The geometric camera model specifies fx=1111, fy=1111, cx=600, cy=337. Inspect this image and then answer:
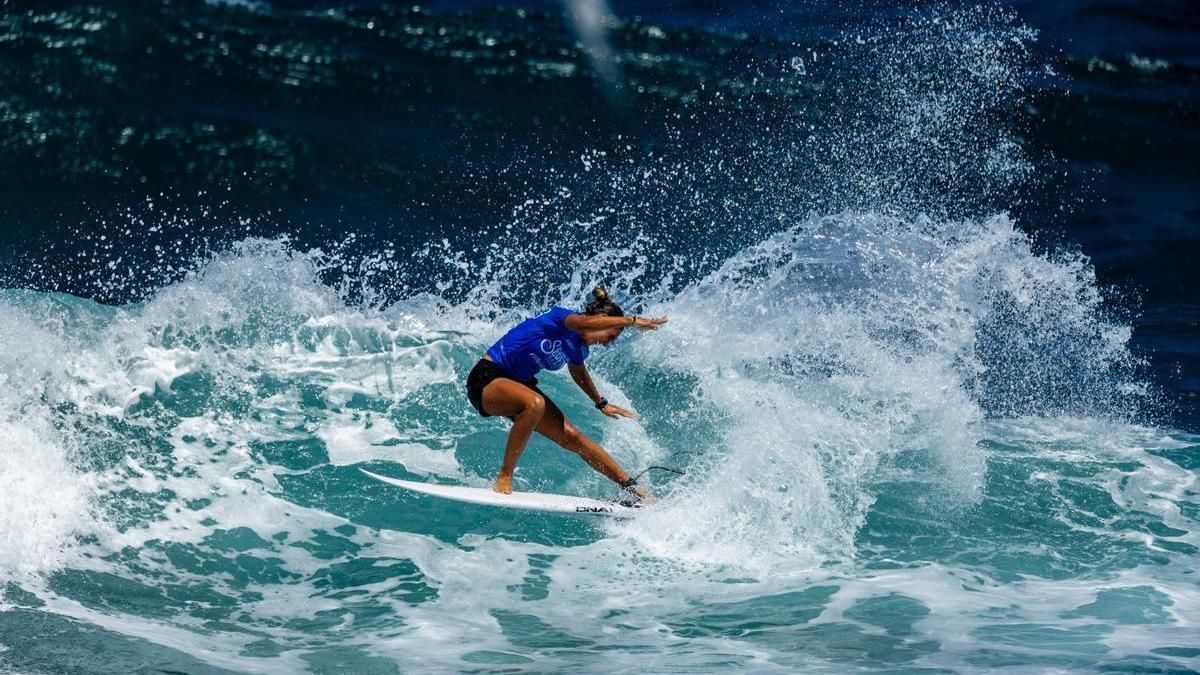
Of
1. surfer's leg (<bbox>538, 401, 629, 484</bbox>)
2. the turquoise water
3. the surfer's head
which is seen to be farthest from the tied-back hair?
the turquoise water

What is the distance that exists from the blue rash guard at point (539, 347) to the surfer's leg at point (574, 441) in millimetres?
371

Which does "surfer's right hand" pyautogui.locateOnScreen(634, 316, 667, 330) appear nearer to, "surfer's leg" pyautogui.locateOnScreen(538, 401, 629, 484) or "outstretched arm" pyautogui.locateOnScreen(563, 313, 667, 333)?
"outstretched arm" pyautogui.locateOnScreen(563, 313, 667, 333)

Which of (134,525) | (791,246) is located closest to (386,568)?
(134,525)

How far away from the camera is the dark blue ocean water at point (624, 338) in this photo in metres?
7.68

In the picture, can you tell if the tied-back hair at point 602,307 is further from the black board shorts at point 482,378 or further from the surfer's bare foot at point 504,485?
the surfer's bare foot at point 504,485

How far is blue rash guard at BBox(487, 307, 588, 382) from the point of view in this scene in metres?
8.41

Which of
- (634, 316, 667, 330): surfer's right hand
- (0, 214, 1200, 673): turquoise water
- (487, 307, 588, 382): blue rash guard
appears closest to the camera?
(0, 214, 1200, 673): turquoise water

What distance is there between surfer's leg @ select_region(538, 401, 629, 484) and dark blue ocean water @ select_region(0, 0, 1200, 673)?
45cm

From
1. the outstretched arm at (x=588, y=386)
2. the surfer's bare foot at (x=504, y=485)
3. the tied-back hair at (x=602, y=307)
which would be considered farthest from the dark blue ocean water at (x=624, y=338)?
the tied-back hair at (x=602, y=307)

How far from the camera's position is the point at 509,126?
1756 cm

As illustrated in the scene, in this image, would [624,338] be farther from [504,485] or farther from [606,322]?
[606,322]

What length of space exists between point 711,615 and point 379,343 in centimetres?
539

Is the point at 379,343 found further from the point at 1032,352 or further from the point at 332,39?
the point at 332,39

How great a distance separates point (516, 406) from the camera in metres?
Answer: 8.48
